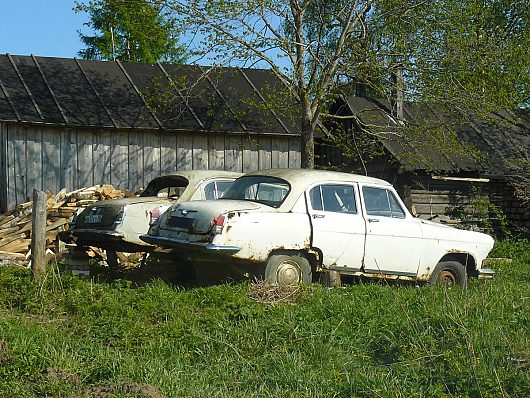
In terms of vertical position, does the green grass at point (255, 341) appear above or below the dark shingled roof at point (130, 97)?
below

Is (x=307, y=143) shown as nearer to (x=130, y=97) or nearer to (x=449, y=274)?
(x=130, y=97)

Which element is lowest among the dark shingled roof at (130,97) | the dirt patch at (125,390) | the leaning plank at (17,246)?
the dirt patch at (125,390)

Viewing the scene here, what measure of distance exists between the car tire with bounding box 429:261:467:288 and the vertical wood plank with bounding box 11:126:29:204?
929 cm

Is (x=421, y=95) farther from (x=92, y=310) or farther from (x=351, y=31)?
(x=92, y=310)

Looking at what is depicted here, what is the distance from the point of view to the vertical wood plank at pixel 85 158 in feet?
59.4

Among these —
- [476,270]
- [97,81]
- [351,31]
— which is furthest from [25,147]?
[476,270]

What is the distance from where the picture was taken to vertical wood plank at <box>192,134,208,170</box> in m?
19.2

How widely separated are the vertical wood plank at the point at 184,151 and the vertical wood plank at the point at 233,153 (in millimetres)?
872

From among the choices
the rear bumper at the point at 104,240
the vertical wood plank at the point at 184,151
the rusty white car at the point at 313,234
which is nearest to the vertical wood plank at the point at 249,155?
the vertical wood plank at the point at 184,151

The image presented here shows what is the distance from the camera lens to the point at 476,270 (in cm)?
1265

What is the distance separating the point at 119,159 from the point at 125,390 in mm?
12220

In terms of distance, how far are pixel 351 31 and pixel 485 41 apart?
10.5 feet

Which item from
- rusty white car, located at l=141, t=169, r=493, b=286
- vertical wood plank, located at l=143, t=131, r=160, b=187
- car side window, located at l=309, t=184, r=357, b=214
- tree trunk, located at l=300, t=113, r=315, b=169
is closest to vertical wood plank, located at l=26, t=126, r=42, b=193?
vertical wood plank, located at l=143, t=131, r=160, b=187

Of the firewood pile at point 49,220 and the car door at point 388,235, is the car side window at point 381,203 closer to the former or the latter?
the car door at point 388,235
